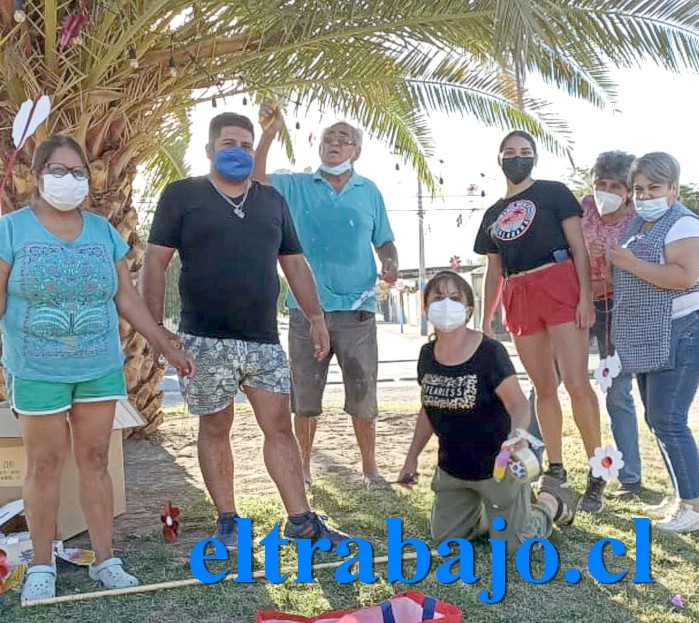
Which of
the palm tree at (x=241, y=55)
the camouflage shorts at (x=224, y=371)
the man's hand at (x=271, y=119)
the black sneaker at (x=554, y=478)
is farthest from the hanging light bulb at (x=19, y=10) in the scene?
the black sneaker at (x=554, y=478)

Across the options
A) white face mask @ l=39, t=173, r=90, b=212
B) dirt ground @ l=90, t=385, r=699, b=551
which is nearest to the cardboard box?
dirt ground @ l=90, t=385, r=699, b=551

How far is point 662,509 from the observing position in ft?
13.8

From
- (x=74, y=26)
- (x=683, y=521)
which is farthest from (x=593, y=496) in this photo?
(x=74, y=26)

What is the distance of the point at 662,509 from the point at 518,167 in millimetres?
1776

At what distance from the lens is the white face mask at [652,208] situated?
390 cm

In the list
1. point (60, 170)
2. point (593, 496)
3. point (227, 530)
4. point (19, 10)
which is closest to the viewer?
point (60, 170)

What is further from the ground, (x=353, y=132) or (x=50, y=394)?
(x=353, y=132)

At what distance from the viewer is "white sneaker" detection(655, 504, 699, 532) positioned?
383cm

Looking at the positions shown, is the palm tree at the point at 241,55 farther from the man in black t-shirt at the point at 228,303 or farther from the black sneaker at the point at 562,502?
the black sneaker at the point at 562,502

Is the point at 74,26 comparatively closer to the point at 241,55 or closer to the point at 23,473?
the point at 241,55

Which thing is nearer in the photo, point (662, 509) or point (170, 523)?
point (170, 523)

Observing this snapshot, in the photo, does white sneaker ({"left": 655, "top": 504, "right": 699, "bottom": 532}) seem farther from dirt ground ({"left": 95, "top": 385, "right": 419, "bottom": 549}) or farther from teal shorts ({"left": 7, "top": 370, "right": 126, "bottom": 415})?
teal shorts ({"left": 7, "top": 370, "right": 126, "bottom": 415})

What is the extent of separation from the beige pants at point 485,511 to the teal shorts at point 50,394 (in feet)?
4.81

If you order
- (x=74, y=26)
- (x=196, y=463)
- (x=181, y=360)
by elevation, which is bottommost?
(x=196, y=463)
